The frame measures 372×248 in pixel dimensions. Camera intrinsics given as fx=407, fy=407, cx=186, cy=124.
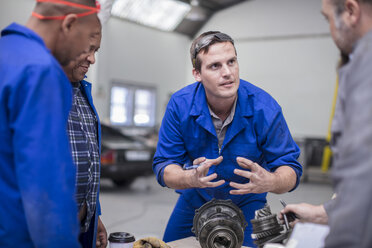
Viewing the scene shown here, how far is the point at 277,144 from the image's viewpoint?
224 centimetres

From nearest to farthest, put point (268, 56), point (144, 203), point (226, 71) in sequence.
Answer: point (226, 71) → point (144, 203) → point (268, 56)

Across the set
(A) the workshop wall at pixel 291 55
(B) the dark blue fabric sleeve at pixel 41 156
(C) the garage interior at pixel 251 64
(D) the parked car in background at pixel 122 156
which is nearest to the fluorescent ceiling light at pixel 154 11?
(C) the garage interior at pixel 251 64

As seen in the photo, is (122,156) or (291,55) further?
(291,55)

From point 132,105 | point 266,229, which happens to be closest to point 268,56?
point 132,105

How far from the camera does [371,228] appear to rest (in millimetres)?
926

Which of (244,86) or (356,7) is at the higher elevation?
(356,7)

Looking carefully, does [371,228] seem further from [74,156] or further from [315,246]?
[74,156]

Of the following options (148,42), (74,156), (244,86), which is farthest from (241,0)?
(74,156)

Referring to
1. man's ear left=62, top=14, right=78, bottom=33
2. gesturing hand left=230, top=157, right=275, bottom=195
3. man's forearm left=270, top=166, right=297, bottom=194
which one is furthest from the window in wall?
man's ear left=62, top=14, right=78, bottom=33

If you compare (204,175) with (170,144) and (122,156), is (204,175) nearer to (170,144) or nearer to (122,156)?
(170,144)

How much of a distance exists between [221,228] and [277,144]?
2.12ft

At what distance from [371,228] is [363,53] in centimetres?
42

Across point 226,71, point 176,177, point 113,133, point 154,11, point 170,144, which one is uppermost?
point 154,11

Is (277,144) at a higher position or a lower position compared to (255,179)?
higher
